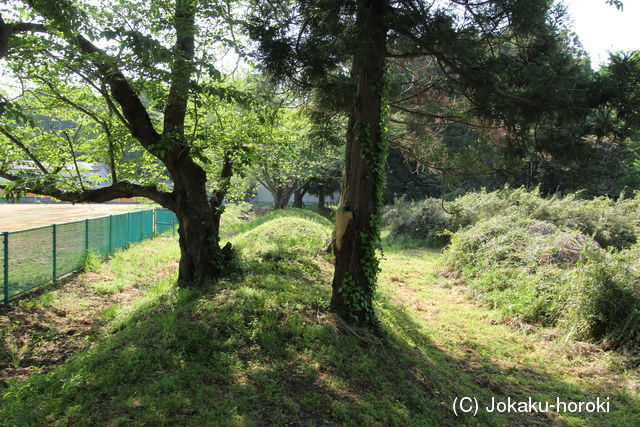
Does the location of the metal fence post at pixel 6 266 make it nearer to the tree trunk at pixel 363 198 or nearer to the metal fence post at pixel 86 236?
the metal fence post at pixel 86 236

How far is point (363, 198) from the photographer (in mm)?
5484

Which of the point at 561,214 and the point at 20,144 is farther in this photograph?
the point at 561,214

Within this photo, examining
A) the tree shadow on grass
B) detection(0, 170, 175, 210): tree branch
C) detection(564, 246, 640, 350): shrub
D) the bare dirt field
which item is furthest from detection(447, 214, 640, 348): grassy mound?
the bare dirt field

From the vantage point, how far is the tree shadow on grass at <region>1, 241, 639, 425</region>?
365 cm

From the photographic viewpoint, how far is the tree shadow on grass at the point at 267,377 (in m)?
3.65

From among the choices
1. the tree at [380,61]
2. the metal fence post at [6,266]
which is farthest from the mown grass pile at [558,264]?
the metal fence post at [6,266]

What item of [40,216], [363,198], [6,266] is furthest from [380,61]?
[40,216]

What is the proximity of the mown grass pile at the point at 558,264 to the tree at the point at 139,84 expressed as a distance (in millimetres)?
4815

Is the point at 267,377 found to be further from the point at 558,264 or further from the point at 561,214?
the point at 561,214

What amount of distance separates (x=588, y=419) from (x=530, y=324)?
279cm

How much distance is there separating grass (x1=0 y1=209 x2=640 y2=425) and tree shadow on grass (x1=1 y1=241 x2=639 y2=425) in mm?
16

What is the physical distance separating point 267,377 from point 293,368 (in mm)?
345

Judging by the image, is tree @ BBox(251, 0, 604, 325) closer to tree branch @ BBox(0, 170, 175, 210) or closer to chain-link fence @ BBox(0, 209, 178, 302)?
tree branch @ BBox(0, 170, 175, 210)

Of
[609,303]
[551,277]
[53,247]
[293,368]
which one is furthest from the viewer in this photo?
[53,247]
